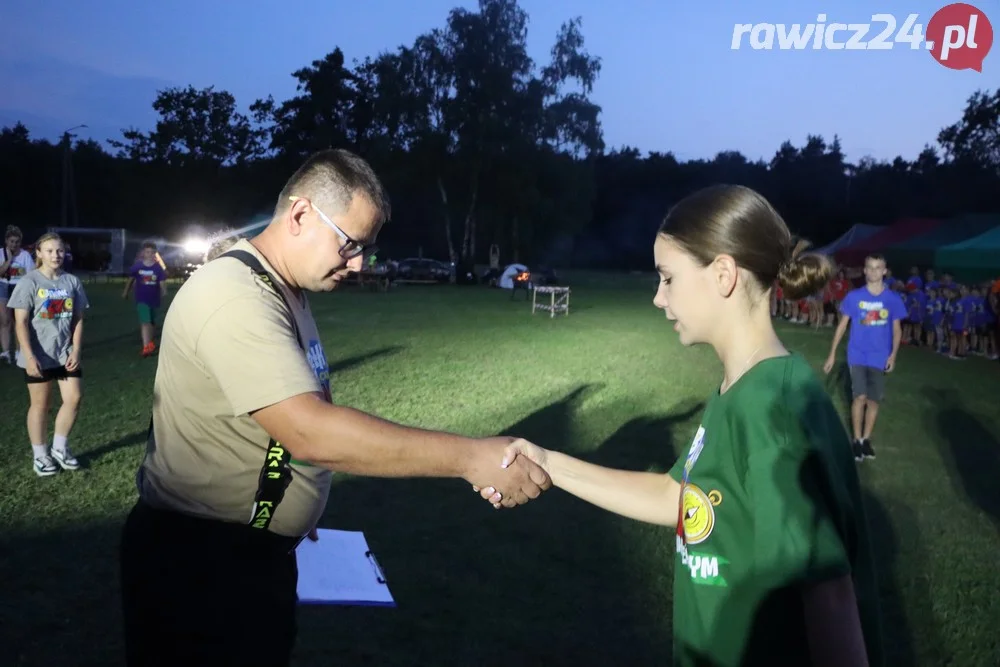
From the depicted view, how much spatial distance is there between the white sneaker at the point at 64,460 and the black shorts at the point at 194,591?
5408 mm

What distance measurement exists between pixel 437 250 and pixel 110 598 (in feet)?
207

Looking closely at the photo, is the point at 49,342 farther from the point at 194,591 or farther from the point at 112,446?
the point at 194,591

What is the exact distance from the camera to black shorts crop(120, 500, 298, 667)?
2354 mm

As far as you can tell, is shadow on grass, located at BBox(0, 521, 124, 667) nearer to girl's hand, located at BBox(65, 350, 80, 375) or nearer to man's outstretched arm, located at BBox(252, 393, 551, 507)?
girl's hand, located at BBox(65, 350, 80, 375)

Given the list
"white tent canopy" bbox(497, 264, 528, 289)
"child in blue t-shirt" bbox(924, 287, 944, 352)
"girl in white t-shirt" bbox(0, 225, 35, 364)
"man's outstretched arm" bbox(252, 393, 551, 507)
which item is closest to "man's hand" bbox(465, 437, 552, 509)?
"man's outstretched arm" bbox(252, 393, 551, 507)

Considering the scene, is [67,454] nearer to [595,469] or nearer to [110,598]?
[110,598]

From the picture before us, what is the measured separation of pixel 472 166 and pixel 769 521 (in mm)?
47398

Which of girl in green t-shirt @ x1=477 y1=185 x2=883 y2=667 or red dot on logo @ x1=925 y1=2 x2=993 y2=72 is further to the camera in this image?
red dot on logo @ x1=925 y1=2 x2=993 y2=72

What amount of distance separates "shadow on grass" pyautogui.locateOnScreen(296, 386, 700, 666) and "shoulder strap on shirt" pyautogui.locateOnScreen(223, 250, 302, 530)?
2.07 metres

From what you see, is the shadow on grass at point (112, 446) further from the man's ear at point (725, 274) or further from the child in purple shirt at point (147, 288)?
the man's ear at point (725, 274)

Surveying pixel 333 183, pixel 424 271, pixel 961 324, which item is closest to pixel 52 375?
pixel 333 183

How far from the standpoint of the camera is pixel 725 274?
6.65 feet

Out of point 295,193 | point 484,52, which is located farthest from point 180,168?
point 295,193

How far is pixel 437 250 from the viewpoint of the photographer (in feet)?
220
